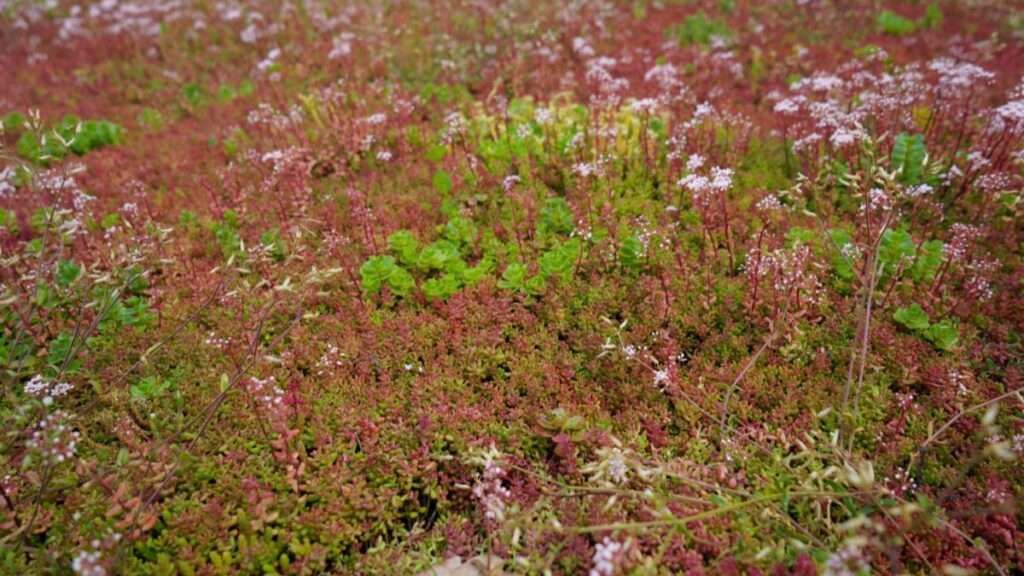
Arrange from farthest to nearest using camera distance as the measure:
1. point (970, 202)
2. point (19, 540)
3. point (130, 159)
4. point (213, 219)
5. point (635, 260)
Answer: point (130, 159) < point (213, 219) < point (970, 202) < point (635, 260) < point (19, 540)

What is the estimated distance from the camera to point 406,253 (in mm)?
5379

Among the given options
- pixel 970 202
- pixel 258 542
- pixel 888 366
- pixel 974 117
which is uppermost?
pixel 974 117

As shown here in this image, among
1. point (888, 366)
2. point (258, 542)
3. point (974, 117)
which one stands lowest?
point (258, 542)

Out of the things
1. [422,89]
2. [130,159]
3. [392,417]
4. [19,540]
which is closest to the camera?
[19,540]

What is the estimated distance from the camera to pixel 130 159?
777 cm

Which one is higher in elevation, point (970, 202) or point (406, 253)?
point (970, 202)

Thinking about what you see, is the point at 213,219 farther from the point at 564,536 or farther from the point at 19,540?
the point at 564,536

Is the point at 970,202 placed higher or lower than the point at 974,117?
lower

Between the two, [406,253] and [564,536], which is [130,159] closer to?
[406,253]

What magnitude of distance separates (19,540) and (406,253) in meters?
3.24

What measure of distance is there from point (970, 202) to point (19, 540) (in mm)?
8159

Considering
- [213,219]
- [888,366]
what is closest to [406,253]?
[213,219]

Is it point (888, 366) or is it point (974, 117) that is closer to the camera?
point (888, 366)

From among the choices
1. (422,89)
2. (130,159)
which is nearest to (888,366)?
(422,89)
